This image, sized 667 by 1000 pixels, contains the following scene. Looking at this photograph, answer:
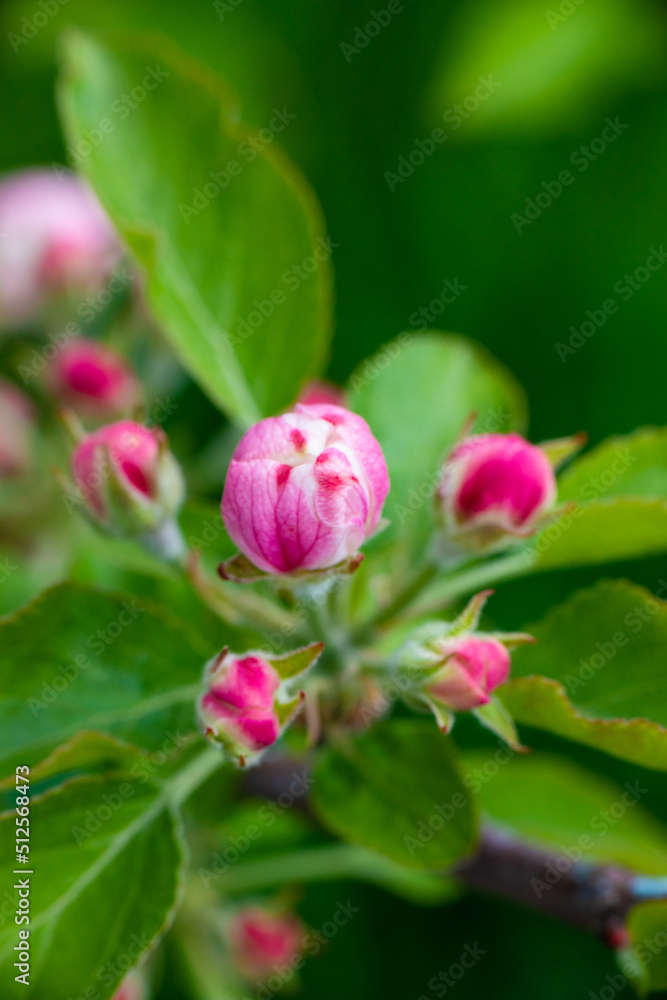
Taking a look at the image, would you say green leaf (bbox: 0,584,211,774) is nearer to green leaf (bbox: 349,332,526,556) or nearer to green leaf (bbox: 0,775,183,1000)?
green leaf (bbox: 0,775,183,1000)

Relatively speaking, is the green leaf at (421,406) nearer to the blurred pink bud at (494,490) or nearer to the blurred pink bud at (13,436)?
the blurred pink bud at (494,490)

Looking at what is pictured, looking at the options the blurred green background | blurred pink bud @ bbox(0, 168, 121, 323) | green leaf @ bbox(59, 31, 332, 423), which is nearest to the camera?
green leaf @ bbox(59, 31, 332, 423)

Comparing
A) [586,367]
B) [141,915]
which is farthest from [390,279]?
[141,915]

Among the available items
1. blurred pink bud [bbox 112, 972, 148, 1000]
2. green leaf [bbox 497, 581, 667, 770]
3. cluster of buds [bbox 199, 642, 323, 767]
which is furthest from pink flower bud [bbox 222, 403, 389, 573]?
blurred pink bud [bbox 112, 972, 148, 1000]

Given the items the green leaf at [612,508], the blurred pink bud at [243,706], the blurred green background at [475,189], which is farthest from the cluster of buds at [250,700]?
the blurred green background at [475,189]

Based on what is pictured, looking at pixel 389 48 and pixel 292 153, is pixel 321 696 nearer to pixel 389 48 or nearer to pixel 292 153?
pixel 292 153
